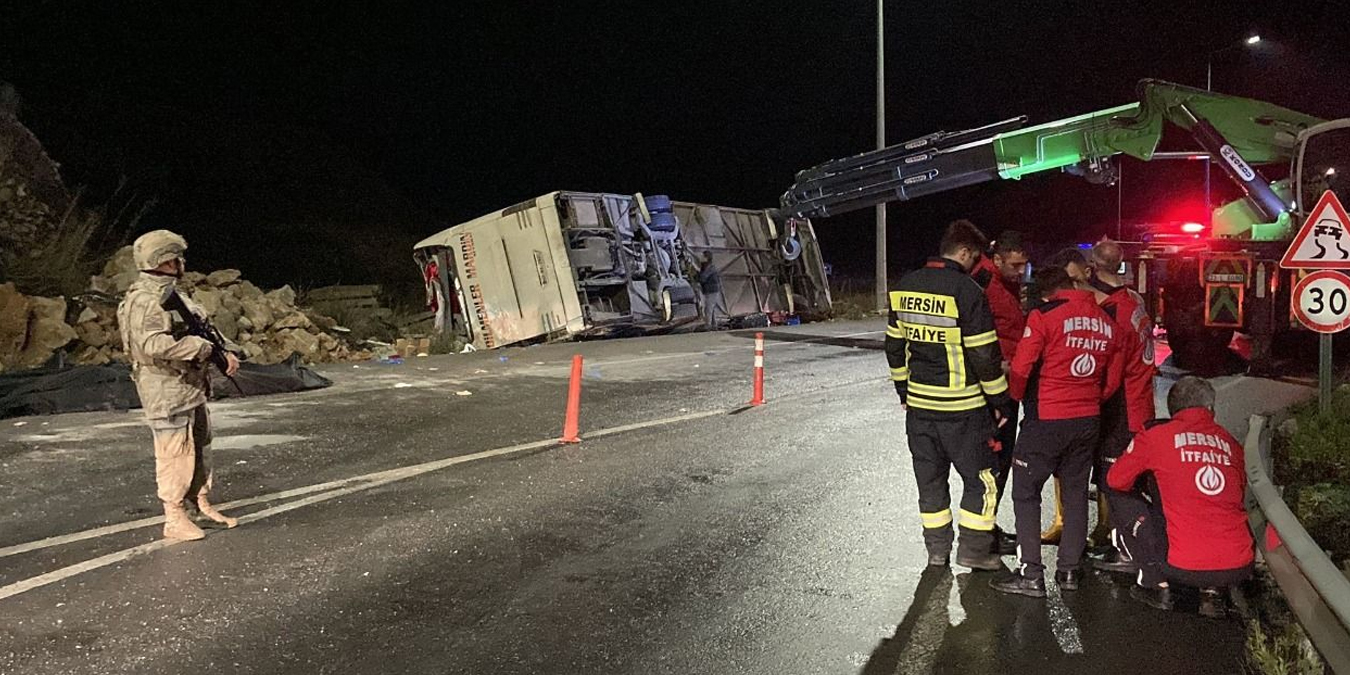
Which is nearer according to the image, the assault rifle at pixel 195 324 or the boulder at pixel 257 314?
the assault rifle at pixel 195 324

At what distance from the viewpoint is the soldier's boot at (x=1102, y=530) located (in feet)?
17.4

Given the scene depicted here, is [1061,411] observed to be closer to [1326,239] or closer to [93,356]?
[1326,239]

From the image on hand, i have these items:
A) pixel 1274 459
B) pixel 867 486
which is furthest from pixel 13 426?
pixel 1274 459

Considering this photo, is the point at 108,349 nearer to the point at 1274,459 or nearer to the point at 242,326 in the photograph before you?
the point at 242,326

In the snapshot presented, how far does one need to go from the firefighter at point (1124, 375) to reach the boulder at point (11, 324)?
38.2 ft

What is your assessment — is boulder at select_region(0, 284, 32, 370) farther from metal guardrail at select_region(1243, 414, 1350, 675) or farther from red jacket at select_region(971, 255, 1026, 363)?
metal guardrail at select_region(1243, 414, 1350, 675)

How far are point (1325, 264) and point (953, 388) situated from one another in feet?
13.2

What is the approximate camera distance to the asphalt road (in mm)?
3924

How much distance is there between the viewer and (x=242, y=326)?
14203mm

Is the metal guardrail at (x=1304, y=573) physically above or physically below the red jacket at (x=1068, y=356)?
below

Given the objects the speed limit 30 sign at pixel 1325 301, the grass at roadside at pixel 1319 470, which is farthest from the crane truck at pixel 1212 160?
the speed limit 30 sign at pixel 1325 301

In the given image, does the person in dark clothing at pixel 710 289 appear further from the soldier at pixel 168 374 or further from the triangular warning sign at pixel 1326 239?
the soldier at pixel 168 374

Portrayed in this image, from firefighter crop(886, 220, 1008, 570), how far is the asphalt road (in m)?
0.29

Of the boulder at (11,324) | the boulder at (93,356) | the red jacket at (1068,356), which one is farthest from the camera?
the boulder at (93,356)
